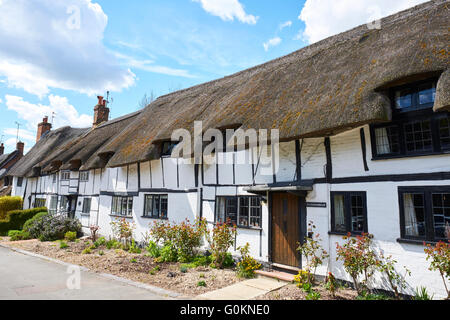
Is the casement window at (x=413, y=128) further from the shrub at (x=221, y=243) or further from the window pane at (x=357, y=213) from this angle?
the shrub at (x=221, y=243)

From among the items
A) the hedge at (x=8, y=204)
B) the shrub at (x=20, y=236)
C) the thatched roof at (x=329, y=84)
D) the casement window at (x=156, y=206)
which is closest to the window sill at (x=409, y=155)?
the thatched roof at (x=329, y=84)

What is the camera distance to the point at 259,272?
800 centimetres

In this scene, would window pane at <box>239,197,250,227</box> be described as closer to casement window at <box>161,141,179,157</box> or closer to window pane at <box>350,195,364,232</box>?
window pane at <box>350,195,364,232</box>

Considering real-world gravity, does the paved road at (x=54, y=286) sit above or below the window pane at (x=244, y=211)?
below

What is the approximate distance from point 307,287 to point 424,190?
10.8 ft

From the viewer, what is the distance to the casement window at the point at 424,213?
5.75 m

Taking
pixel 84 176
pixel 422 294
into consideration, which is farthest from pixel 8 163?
pixel 422 294

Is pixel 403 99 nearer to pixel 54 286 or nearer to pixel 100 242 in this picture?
pixel 54 286

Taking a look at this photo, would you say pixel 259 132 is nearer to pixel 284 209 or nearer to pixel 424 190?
pixel 284 209

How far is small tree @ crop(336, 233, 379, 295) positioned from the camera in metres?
6.10

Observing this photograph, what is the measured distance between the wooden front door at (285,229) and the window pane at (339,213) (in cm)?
105

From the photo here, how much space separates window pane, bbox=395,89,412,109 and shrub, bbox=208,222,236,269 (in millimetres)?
5642

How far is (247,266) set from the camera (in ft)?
26.4
